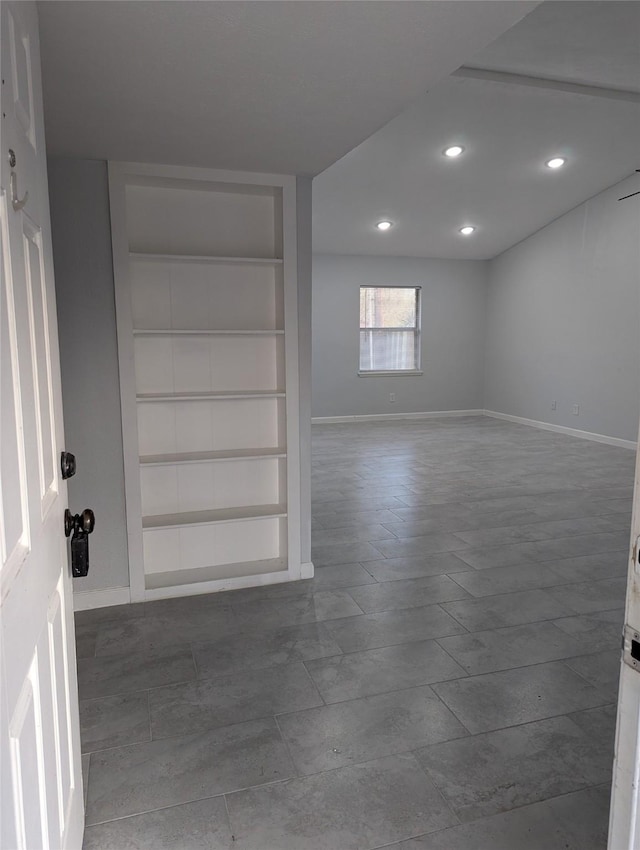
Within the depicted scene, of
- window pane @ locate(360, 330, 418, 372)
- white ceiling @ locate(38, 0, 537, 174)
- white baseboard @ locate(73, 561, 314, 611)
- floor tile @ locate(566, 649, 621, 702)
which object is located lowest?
floor tile @ locate(566, 649, 621, 702)

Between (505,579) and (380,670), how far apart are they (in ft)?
3.94

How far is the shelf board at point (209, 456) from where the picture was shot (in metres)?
3.05

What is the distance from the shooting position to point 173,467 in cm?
317

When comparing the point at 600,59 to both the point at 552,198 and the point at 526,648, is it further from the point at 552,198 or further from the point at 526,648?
the point at 526,648

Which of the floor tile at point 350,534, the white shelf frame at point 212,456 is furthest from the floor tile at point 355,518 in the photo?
the white shelf frame at point 212,456

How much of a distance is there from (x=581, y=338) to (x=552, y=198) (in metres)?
1.77

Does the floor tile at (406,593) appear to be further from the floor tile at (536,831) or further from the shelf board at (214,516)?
the floor tile at (536,831)

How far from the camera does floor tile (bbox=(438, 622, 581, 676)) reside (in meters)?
2.47

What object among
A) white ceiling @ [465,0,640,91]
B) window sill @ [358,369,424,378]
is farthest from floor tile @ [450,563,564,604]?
window sill @ [358,369,424,378]

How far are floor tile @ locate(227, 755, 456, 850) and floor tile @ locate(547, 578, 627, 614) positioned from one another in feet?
4.99

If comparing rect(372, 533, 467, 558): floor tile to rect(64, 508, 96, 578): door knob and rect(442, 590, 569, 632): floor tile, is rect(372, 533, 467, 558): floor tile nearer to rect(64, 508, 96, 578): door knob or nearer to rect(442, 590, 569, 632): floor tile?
rect(442, 590, 569, 632): floor tile

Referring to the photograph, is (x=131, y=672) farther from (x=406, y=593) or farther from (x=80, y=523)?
(x=406, y=593)

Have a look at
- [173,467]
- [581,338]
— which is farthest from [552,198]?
[173,467]

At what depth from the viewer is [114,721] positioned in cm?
207
